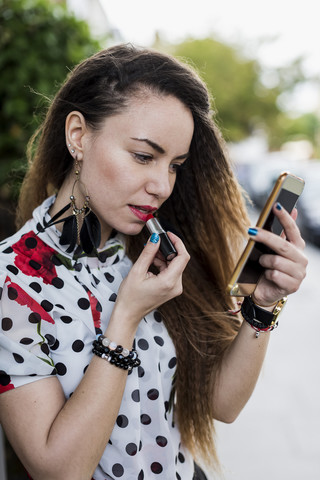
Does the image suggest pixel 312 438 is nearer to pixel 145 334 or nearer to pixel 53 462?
pixel 145 334

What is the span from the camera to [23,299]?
1.36 m

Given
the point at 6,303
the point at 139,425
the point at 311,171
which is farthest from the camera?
the point at 311,171

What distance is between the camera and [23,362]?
50.3 inches

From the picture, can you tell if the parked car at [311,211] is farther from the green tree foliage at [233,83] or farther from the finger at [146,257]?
the green tree foliage at [233,83]

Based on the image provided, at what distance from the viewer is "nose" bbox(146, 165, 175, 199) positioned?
4.83ft

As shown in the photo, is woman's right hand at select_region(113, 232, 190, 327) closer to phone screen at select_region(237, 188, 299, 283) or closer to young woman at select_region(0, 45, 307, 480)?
young woman at select_region(0, 45, 307, 480)

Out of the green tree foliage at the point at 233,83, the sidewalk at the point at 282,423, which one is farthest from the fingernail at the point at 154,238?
the green tree foliage at the point at 233,83

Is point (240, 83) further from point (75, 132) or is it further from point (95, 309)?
point (95, 309)

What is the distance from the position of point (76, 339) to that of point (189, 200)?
30.3 inches

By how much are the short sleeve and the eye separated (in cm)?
48

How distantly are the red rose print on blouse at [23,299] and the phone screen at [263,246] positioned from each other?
0.54 m

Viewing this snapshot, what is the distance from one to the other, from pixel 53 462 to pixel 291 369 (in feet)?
13.6

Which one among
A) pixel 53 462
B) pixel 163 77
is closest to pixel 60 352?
pixel 53 462

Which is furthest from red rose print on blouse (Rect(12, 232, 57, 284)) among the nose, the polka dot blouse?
the nose
